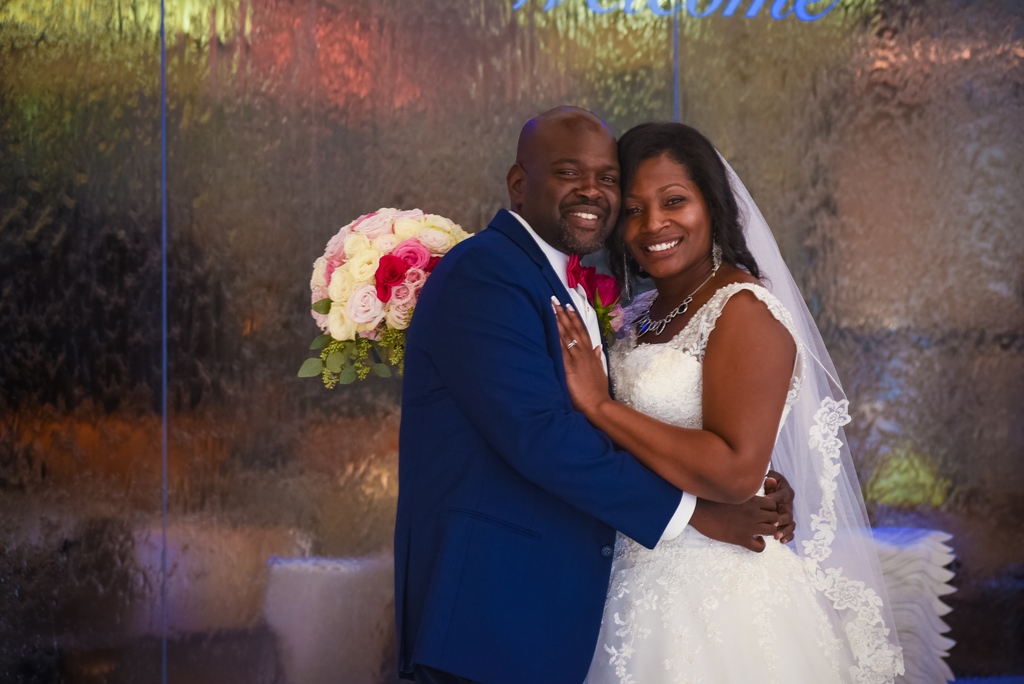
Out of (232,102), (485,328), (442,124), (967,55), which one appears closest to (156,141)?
(232,102)

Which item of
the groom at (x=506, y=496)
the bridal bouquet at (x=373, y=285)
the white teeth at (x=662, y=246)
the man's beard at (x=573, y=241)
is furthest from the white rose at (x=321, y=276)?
the white teeth at (x=662, y=246)

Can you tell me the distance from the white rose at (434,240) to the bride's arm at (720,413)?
1.58 feet

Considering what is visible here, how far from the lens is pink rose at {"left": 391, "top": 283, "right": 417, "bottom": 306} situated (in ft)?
8.63

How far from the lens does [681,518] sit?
2.36 m

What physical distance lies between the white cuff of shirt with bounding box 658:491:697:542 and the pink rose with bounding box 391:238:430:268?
3.11ft

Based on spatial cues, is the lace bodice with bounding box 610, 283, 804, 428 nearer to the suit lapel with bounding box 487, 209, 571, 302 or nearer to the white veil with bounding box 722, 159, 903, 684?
the white veil with bounding box 722, 159, 903, 684

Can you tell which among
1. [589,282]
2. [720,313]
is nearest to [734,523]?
[720,313]

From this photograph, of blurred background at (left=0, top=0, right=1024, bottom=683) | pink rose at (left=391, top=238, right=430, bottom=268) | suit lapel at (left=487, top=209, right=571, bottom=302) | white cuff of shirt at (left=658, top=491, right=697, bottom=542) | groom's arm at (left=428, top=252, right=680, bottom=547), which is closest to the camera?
groom's arm at (left=428, top=252, right=680, bottom=547)

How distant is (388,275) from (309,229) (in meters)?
1.61

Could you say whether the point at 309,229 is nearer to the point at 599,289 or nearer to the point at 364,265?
the point at 364,265

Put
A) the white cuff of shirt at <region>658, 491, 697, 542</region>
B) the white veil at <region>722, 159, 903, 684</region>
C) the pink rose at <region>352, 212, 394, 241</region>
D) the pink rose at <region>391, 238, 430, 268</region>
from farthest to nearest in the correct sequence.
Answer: the pink rose at <region>352, 212, 394, 241</region>
the pink rose at <region>391, 238, 430, 268</region>
the white veil at <region>722, 159, 903, 684</region>
the white cuff of shirt at <region>658, 491, 697, 542</region>

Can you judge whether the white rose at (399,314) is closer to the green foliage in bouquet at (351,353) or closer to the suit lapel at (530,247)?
the green foliage in bouquet at (351,353)

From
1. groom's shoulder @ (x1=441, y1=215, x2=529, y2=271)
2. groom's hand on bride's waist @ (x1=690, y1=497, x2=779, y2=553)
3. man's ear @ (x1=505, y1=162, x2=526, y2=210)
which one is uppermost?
man's ear @ (x1=505, y1=162, x2=526, y2=210)

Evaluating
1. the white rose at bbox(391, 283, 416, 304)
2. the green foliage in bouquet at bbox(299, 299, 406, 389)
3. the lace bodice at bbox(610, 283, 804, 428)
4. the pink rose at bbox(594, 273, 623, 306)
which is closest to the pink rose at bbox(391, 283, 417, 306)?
the white rose at bbox(391, 283, 416, 304)
